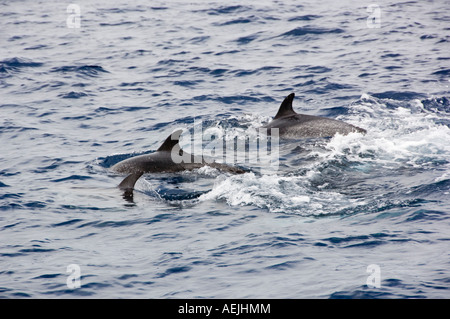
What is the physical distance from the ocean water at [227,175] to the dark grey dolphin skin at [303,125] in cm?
47

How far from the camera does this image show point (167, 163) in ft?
46.8

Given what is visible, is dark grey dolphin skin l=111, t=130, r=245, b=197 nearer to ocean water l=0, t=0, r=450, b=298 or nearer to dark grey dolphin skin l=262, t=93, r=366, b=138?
ocean water l=0, t=0, r=450, b=298

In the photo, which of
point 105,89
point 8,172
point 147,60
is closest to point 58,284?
point 8,172

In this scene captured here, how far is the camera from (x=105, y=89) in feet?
73.5

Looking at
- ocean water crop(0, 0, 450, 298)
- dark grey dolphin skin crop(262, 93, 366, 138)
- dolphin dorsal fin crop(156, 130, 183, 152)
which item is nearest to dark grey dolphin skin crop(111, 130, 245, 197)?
dolphin dorsal fin crop(156, 130, 183, 152)

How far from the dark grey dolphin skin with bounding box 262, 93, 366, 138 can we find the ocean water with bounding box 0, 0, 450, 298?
18.4 inches

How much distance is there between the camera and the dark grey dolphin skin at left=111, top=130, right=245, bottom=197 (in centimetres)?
1416

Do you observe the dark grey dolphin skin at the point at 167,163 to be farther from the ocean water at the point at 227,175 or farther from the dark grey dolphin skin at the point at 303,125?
the dark grey dolphin skin at the point at 303,125

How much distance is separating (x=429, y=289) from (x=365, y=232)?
2013mm

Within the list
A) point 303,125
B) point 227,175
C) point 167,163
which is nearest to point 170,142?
point 167,163

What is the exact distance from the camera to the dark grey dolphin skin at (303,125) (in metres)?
16.3

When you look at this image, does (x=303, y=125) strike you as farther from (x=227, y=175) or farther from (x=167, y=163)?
(x=167, y=163)

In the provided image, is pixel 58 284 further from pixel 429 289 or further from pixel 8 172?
pixel 8 172

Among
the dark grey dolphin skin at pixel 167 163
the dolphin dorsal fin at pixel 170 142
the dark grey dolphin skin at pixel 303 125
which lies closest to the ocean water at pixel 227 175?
the dark grey dolphin skin at pixel 167 163
